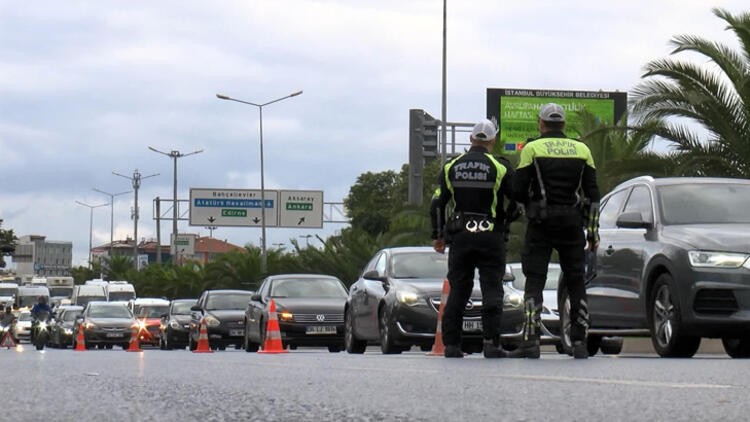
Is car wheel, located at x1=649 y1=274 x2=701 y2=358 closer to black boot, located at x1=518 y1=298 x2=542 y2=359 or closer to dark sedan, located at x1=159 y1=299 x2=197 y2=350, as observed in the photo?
black boot, located at x1=518 y1=298 x2=542 y2=359

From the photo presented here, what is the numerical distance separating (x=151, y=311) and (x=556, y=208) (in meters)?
36.9

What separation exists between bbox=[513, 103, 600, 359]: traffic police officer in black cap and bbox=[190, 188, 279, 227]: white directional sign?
6696 cm

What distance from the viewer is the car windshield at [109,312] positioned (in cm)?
4269

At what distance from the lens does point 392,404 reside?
5.65 m

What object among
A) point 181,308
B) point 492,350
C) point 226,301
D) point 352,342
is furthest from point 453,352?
point 181,308

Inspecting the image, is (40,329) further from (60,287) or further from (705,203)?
(60,287)

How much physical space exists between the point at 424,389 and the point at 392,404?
0.84 meters

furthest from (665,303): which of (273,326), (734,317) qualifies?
(273,326)

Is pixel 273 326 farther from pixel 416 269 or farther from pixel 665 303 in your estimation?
pixel 665 303

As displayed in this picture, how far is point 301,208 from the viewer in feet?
263

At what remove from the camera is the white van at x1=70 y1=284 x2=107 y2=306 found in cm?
6531

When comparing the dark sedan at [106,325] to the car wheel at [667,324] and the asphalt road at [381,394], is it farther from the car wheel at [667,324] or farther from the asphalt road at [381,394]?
the asphalt road at [381,394]

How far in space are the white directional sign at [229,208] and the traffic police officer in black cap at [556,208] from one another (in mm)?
66957

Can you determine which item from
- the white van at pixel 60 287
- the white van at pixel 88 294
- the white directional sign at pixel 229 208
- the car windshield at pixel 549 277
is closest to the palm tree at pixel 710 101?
the car windshield at pixel 549 277
